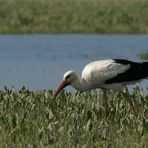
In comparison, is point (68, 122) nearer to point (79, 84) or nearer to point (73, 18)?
point (79, 84)

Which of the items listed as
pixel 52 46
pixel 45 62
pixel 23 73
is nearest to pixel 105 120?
pixel 23 73

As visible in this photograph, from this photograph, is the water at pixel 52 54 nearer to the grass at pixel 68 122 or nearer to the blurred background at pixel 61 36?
the blurred background at pixel 61 36

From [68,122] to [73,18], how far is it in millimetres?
30064

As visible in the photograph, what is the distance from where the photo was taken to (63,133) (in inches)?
392

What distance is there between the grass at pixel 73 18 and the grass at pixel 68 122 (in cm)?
2551

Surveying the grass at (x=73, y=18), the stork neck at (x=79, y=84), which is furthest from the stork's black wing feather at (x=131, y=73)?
the grass at (x=73, y=18)

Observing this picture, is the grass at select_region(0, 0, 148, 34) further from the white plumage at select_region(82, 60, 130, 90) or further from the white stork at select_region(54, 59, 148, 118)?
the white plumage at select_region(82, 60, 130, 90)

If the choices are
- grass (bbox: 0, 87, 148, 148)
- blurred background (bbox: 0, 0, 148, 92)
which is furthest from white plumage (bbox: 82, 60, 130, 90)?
blurred background (bbox: 0, 0, 148, 92)

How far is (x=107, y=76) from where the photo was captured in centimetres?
1238

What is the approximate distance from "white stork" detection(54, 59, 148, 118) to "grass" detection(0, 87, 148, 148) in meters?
0.26

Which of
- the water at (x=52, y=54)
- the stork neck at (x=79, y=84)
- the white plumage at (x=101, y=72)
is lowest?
the water at (x=52, y=54)

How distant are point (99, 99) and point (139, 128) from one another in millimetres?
3327

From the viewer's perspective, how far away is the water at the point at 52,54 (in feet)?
68.4

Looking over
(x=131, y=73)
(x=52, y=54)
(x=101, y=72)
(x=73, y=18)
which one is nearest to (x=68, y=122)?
(x=101, y=72)
